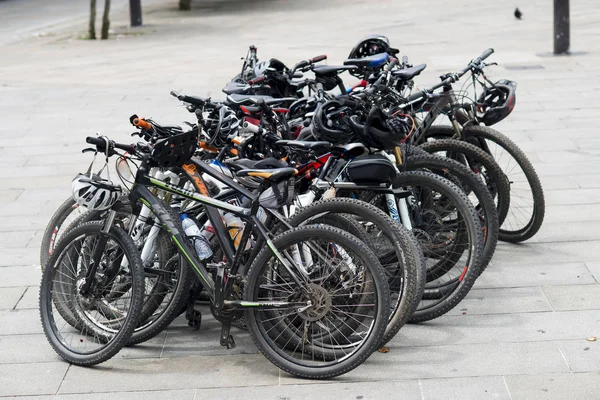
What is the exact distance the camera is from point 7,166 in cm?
910

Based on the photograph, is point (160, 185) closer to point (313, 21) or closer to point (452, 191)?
point (452, 191)

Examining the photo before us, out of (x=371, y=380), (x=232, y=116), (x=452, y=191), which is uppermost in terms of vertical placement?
(x=232, y=116)

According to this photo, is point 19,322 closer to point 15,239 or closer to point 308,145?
point 15,239

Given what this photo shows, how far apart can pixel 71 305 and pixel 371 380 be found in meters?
1.59

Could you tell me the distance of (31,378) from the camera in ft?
15.5

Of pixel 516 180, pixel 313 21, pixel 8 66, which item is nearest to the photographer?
pixel 516 180

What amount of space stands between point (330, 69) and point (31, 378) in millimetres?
2539

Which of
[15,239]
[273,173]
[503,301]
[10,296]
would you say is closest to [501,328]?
[503,301]

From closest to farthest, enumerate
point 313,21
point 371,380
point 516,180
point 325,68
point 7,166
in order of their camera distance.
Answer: point 371,380 → point 325,68 → point 516,180 → point 7,166 → point 313,21

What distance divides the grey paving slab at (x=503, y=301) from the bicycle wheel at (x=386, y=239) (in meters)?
0.67

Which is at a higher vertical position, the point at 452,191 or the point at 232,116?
the point at 232,116

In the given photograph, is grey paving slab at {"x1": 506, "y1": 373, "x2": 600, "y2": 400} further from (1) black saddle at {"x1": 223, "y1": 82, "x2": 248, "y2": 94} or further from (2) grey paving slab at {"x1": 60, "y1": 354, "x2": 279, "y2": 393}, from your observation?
(1) black saddle at {"x1": 223, "y1": 82, "x2": 248, "y2": 94}

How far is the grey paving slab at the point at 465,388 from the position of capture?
14.1ft

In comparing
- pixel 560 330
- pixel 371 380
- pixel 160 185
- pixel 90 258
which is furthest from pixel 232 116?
pixel 560 330
